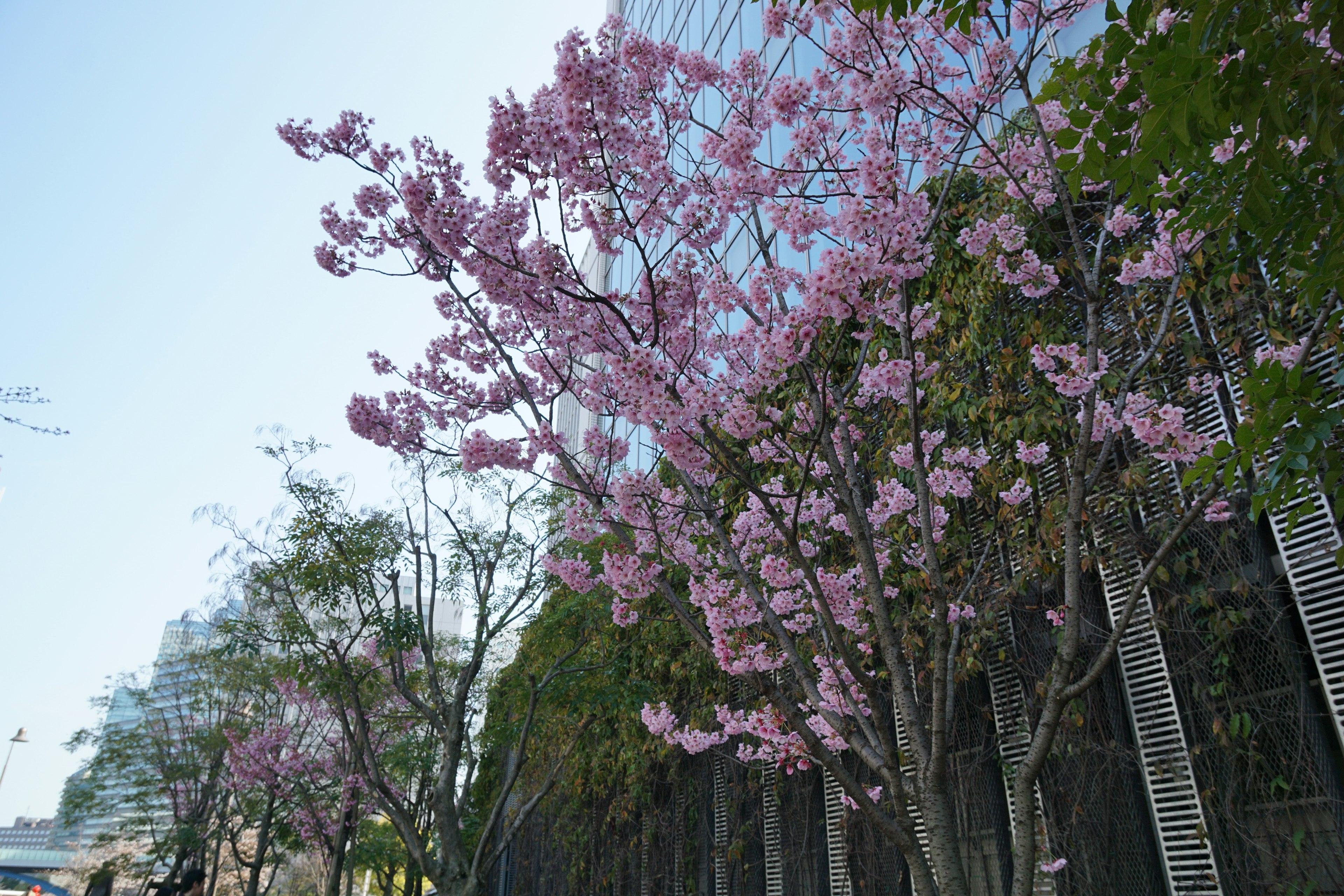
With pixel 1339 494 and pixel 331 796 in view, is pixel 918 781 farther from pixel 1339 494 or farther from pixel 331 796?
pixel 331 796

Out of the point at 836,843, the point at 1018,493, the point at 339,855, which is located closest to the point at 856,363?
the point at 1018,493

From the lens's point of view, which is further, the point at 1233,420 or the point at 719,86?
the point at 719,86

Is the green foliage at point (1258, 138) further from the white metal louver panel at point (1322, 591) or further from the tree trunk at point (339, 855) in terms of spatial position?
the tree trunk at point (339, 855)

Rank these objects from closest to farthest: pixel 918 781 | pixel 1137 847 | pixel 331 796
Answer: pixel 918 781, pixel 1137 847, pixel 331 796

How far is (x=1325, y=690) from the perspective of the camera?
3518mm

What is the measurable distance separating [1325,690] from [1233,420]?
4.59 ft

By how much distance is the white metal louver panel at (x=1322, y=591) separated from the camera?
3.50 metres

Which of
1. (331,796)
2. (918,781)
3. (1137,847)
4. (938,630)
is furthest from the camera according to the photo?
(331,796)

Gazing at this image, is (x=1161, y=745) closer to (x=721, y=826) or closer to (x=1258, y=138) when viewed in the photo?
(x=1258, y=138)

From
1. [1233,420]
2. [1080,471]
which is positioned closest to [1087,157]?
[1080,471]

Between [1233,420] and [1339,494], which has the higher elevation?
[1233,420]

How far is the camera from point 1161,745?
13.4ft

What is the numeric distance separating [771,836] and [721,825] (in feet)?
3.17

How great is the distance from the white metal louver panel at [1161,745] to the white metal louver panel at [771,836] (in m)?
3.58
